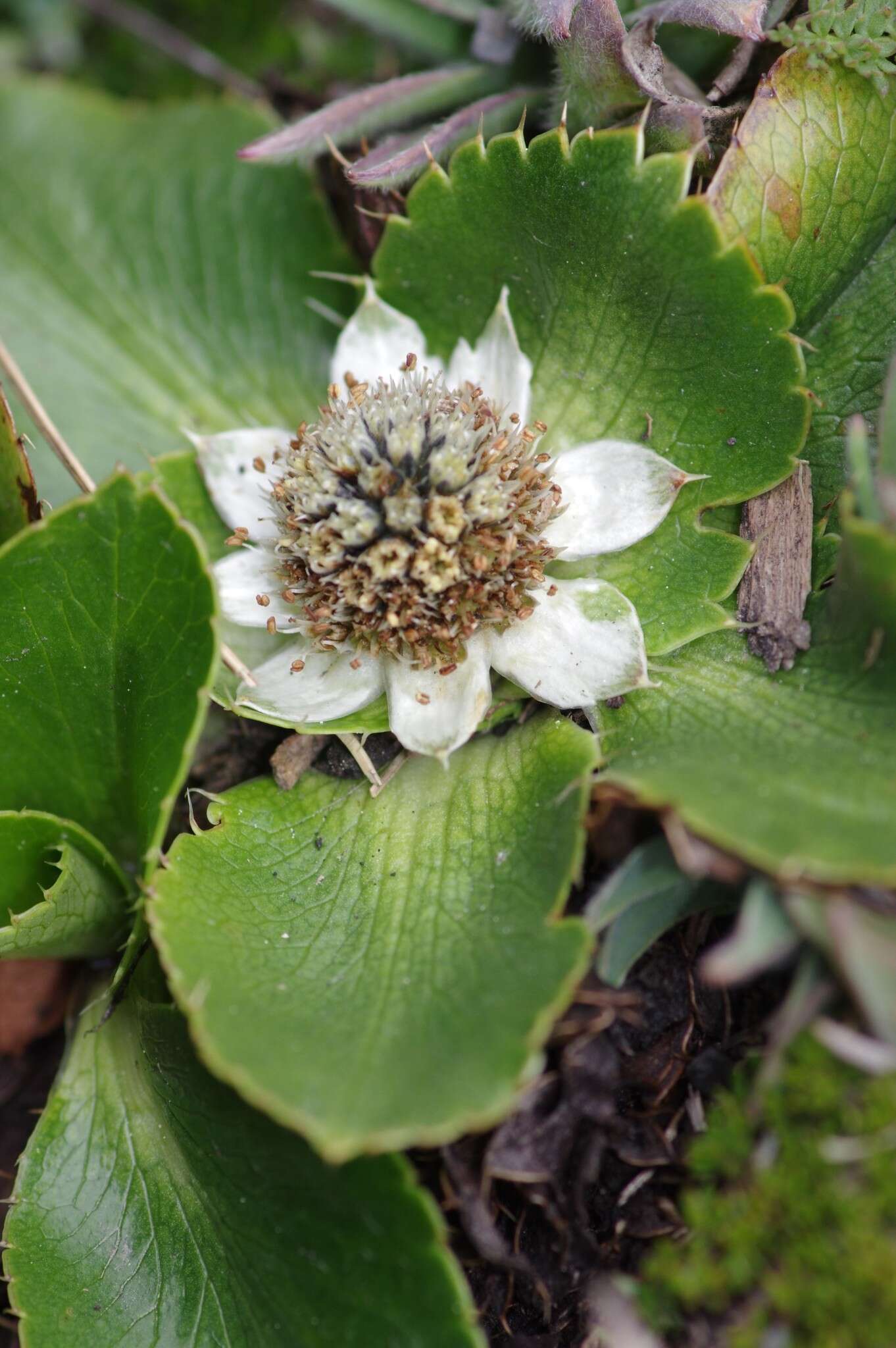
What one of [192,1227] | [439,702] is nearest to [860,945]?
[439,702]

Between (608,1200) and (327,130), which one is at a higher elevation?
(327,130)

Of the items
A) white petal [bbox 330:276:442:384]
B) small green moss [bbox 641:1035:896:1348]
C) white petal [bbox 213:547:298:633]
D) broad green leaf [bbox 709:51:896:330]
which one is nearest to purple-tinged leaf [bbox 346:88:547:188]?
white petal [bbox 330:276:442:384]

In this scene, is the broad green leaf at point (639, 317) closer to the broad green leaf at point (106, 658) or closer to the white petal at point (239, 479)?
the white petal at point (239, 479)

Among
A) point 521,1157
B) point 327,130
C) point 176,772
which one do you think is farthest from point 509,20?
point 521,1157

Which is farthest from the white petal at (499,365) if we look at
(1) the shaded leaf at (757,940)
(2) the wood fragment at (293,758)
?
(1) the shaded leaf at (757,940)

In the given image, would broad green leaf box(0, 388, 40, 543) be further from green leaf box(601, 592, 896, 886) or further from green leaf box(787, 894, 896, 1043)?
green leaf box(787, 894, 896, 1043)

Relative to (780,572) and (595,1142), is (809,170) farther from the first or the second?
(595,1142)

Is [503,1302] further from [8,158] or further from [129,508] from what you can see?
[8,158]
